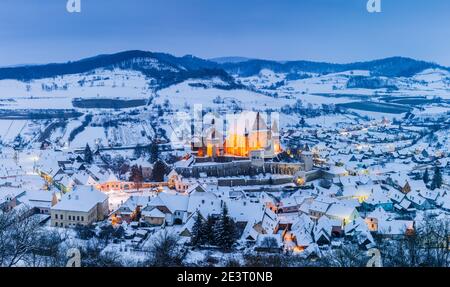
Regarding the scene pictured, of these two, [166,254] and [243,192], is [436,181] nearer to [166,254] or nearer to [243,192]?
[243,192]

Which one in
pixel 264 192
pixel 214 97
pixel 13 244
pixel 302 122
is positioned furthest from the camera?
pixel 214 97

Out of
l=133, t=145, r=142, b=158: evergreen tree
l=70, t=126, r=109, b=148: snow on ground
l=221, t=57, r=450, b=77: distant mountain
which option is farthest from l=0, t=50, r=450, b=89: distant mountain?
l=70, t=126, r=109, b=148: snow on ground

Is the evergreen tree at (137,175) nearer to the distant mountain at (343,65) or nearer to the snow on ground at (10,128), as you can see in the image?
the distant mountain at (343,65)

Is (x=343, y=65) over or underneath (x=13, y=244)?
over

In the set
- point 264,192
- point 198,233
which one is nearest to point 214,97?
point 264,192

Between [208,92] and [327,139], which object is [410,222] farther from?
[208,92]

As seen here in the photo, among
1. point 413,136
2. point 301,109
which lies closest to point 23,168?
point 413,136
